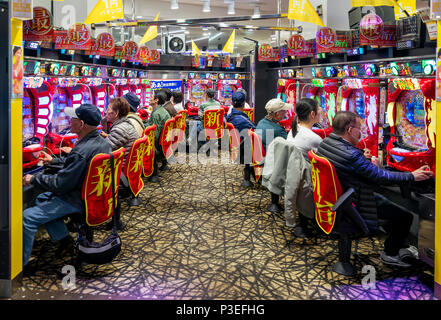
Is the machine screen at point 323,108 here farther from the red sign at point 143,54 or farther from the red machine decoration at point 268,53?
the red sign at point 143,54

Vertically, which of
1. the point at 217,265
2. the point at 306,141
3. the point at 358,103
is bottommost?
the point at 217,265

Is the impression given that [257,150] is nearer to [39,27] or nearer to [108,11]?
[108,11]

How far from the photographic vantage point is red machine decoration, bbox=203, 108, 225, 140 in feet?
24.3

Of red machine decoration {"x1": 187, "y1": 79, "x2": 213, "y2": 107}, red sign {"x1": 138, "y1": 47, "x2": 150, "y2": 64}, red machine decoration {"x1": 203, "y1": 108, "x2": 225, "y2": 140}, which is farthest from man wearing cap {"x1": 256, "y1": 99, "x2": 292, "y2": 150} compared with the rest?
red machine decoration {"x1": 187, "y1": 79, "x2": 213, "y2": 107}

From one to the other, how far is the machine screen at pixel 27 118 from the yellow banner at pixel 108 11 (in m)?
1.22

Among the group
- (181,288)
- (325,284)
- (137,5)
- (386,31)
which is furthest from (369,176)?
(137,5)

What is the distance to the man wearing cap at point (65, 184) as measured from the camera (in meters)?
2.72

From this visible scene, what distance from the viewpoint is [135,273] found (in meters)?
2.91

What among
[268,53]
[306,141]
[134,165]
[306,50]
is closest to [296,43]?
[306,50]

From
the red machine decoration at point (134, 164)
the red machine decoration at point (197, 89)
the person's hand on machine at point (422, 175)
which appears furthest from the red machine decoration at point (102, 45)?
the red machine decoration at point (197, 89)

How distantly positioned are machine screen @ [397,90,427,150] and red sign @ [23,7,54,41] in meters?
3.35

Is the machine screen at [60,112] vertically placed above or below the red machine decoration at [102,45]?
below

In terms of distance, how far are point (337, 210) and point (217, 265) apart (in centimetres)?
99

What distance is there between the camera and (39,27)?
402 centimetres
